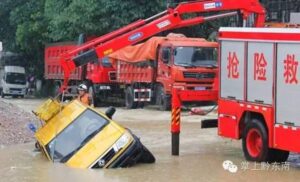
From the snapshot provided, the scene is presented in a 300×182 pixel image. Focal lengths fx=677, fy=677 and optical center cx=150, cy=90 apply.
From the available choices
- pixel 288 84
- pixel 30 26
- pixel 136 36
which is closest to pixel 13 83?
pixel 30 26

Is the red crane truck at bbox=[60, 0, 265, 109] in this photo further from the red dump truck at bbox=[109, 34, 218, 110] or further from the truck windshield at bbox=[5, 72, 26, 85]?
the truck windshield at bbox=[5, 72, 26, 85]

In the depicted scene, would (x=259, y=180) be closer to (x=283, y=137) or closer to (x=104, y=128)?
(x=283, y=137)

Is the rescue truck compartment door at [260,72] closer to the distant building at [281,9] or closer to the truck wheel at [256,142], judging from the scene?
the truck wheel at [256,142]

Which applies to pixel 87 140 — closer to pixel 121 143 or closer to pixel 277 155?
pixel 121 143

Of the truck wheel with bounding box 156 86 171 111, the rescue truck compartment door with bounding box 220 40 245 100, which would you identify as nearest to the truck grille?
the truck wheel with bounding box 156 86 171 111

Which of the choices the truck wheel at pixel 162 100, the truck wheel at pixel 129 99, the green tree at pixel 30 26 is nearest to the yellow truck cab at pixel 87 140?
the truck wheel at pixel 162 100

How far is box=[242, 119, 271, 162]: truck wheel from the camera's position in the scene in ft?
43.1

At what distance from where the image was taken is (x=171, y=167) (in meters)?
13.4

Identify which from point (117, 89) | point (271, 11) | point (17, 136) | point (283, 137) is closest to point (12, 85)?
point (117, 89)

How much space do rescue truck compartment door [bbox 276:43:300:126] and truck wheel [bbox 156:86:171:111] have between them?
51.6 ft

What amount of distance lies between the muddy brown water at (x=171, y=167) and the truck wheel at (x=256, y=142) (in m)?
0.20

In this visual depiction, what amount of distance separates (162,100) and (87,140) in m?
15.7

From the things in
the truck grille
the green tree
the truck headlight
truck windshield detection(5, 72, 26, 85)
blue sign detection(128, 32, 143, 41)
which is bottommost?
the truck headlight

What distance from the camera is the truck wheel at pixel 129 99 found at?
30891mm
